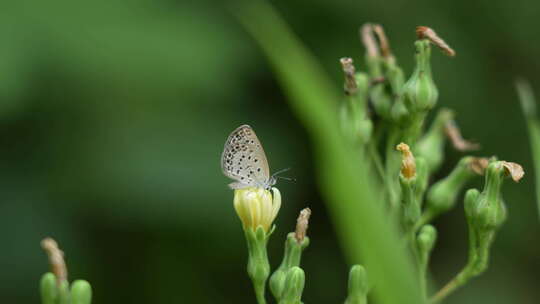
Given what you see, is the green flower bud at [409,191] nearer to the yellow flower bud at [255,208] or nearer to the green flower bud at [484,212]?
the green flower bud at [484,212]

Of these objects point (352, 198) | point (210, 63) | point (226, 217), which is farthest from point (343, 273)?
point (352, 198)

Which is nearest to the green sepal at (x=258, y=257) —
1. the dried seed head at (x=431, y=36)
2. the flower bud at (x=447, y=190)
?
the flower bud at (x=447, y=190)

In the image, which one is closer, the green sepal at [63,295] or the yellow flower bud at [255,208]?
the green sepal at [63,295]

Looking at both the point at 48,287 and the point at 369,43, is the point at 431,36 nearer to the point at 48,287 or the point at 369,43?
the point at 369,43

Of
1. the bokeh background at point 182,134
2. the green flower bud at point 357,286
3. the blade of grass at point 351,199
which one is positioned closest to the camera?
the blade of grass at point 351,199

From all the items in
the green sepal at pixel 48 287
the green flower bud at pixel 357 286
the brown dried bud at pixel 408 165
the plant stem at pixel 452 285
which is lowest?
the plant stem at pixel 452 285

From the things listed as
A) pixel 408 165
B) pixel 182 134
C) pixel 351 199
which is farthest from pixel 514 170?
pixel 182 134
